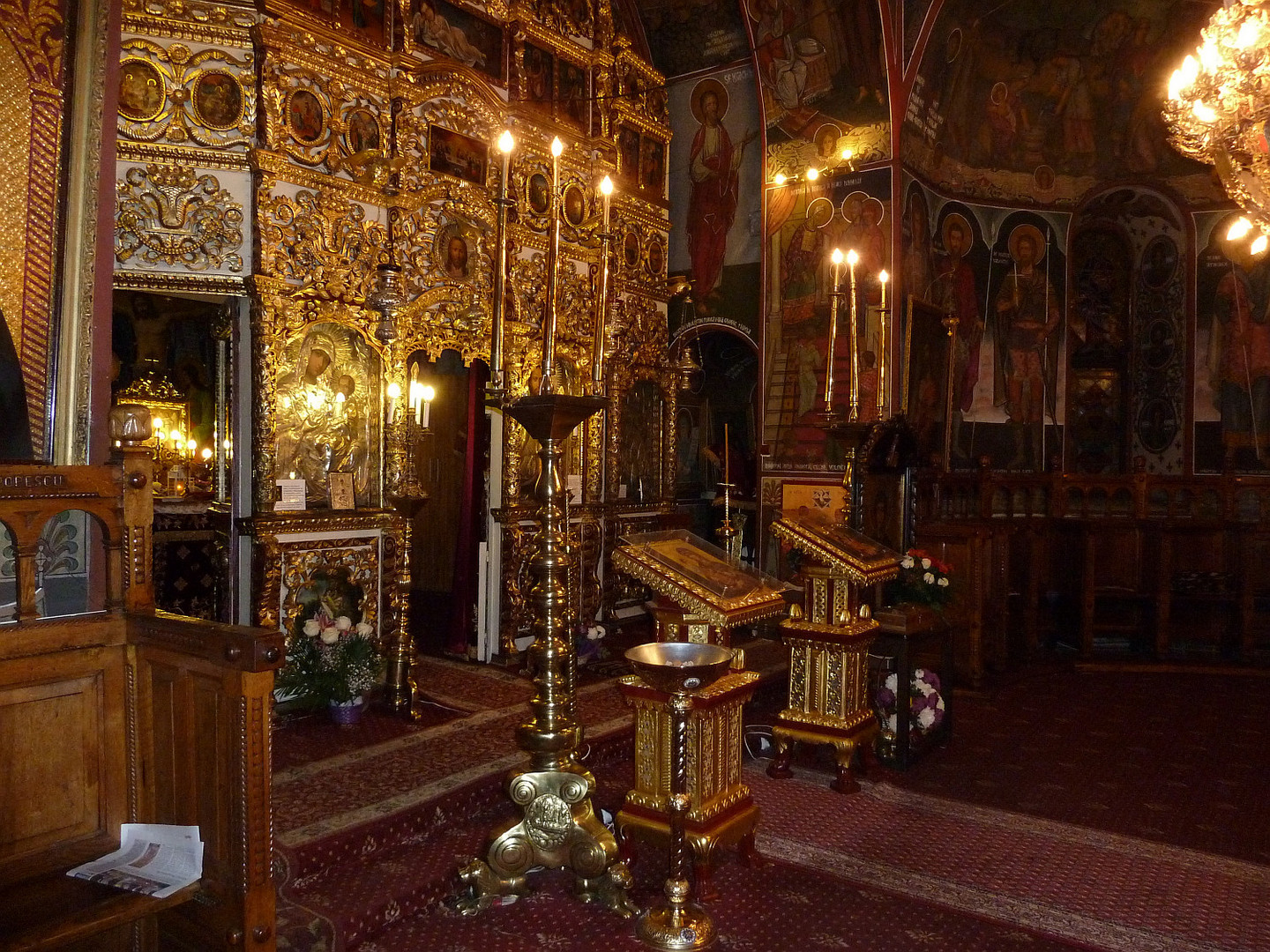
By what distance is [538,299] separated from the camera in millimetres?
8695

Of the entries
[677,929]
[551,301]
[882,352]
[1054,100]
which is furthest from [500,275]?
[1054,100]

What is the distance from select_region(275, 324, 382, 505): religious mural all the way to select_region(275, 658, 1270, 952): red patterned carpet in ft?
6.75

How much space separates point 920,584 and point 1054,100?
757cm

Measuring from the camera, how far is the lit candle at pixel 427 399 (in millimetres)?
9416

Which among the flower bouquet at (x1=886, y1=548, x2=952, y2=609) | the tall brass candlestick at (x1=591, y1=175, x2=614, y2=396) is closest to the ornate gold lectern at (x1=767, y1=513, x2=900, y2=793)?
the flower bouquet at (x1=886, y1=548, x2=952, y2=609)

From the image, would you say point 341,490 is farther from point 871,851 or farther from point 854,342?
point 871,851

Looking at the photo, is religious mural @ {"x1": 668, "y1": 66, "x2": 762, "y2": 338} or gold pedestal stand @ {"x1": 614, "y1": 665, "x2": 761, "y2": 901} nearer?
gold pedestal stand @ {"x1": 614, "y1": 665, "x2": 761, "y2": 901}

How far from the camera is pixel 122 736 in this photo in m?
2.90

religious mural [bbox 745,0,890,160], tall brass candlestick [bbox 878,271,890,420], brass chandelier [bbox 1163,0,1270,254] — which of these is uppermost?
religious mural [bbox 745,0,890,160]

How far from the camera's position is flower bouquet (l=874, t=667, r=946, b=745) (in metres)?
5.78

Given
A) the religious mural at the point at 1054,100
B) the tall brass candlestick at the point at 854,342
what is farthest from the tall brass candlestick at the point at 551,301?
the religious mural at the point at 1054,100

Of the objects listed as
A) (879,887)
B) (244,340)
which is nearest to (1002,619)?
(879,887)

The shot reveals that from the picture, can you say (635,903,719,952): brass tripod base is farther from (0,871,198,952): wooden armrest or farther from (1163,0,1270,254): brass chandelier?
(1163,0,1270,254): brass chandelier

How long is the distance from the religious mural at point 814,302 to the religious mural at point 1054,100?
0.94 metres
